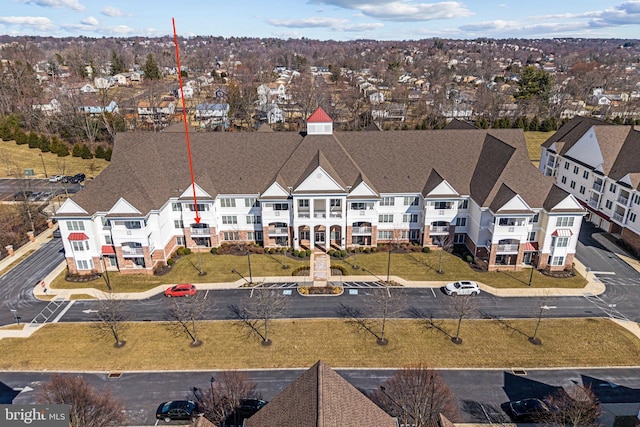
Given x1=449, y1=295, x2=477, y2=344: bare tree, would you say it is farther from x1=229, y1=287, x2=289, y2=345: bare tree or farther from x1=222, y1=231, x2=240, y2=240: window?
x1=222, y1=231, x2=240, y2=240: window

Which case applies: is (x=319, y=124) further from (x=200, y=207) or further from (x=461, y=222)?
(x=461, y=222)

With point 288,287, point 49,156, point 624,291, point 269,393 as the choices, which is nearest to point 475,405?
point 269,393

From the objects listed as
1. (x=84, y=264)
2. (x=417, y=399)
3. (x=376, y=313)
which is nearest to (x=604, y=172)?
(x=376, y=313)

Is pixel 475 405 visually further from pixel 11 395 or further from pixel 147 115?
pixel 147 115

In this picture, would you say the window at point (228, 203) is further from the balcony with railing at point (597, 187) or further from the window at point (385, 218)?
the balcony with railing at point (597, 187)

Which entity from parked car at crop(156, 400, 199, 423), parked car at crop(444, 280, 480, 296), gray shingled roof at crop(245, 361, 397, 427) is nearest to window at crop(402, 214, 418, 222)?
parked car at crop(444, 280, 480, 296)

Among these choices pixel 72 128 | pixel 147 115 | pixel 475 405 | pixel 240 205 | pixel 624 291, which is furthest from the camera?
pixel 147 115

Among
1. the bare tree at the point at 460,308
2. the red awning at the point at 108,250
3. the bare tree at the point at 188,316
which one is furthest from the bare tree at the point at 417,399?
the red awning at the point at 108,250
